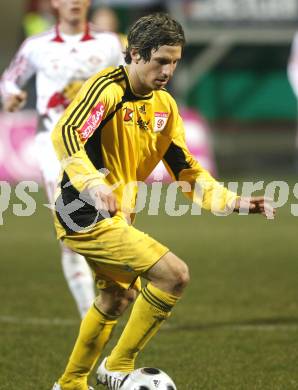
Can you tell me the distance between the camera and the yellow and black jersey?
4.88 metres

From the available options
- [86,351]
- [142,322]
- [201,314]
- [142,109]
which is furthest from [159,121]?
[201,314]

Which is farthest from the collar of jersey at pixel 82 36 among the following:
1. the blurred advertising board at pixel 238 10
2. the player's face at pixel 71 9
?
the blurred advertising board at pixel 238 10

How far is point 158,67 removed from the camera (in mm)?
4980

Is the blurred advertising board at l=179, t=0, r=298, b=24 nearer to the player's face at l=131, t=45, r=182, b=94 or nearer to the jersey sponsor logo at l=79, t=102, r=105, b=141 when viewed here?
the player's face at l=131, t=45, r=182, b=94

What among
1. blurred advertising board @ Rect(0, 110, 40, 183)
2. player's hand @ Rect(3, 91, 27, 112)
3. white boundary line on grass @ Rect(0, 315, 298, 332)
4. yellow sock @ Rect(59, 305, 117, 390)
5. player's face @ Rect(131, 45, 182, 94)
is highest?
player's face @ Rect(131, 45, 182, 94)

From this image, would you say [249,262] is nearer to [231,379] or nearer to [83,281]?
[83,281]

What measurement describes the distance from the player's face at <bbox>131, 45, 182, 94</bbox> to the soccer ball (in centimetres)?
136

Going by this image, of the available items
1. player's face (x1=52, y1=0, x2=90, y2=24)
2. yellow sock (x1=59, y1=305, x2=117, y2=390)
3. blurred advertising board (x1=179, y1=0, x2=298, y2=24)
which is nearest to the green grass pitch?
yellow sock (x1=59, y1=305, x2=117, y2=390)

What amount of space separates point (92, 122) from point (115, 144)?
0.27 meters

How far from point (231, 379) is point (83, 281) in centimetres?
147

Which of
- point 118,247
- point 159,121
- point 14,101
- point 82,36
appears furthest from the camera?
point 82,36

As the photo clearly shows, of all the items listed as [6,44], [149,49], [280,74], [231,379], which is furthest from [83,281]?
[6,44]

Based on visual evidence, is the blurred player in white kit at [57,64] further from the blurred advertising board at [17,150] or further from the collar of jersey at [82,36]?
the blurred advertising board at [17,150]

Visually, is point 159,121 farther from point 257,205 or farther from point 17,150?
point 17,150
